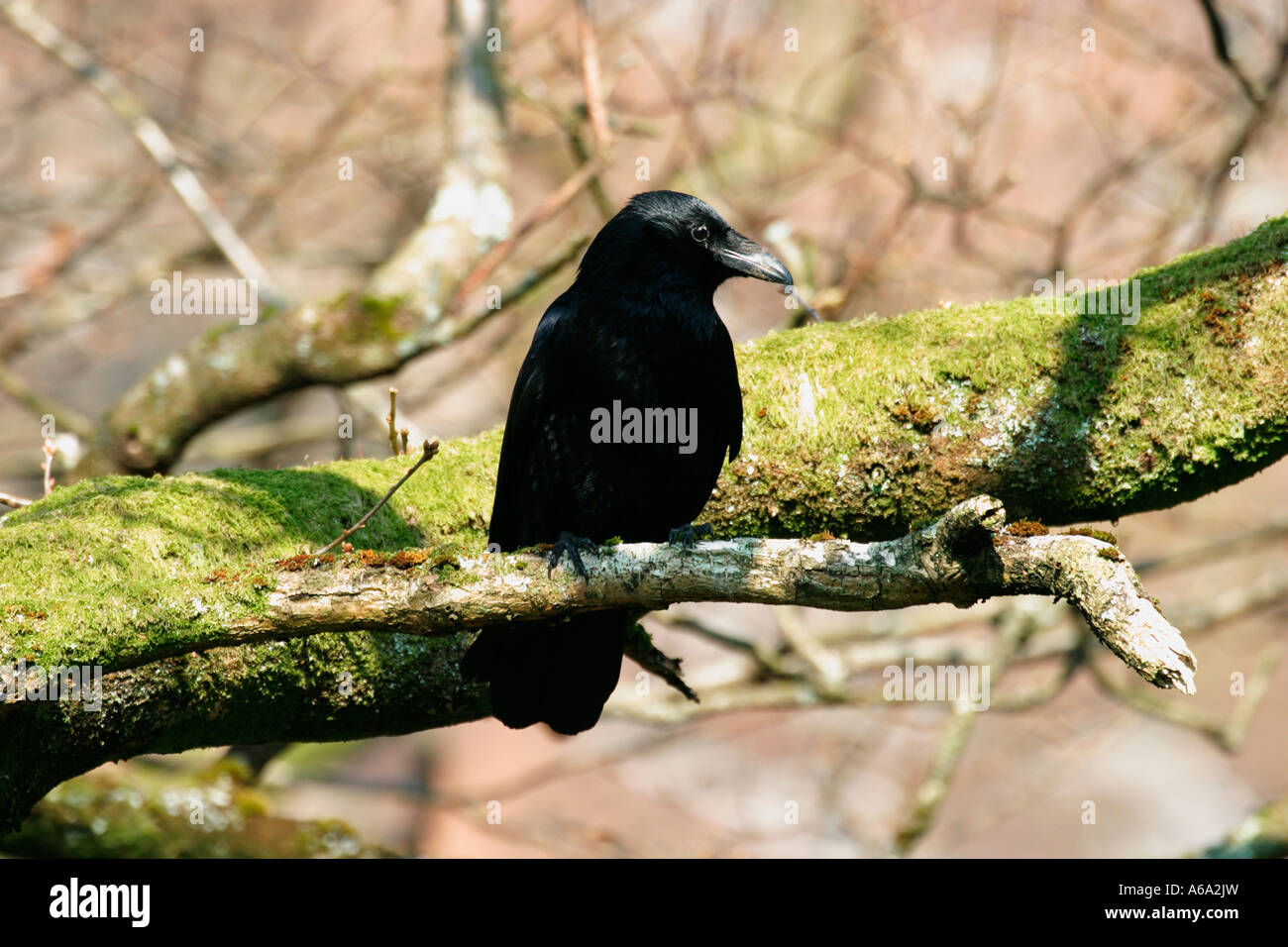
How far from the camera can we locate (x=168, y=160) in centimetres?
577

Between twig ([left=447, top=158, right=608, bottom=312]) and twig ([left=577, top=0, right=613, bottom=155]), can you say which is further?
twig ([left=577, top=0, right=613, bottom=155])

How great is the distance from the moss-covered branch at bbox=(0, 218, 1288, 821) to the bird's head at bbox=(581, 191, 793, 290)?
14.3 inches

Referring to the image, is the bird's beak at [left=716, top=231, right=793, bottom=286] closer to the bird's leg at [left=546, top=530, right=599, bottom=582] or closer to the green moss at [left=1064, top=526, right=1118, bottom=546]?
the bird's leg at [left=546, top=530, right=599, bottom=582]

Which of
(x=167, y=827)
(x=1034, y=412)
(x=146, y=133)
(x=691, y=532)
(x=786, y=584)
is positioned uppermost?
(x=146, y=133)

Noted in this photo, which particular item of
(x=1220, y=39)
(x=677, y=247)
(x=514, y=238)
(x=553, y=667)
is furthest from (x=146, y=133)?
(x=1220, y=39)

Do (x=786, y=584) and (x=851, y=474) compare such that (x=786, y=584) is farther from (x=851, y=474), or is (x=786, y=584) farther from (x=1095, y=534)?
(x=851, y=474)

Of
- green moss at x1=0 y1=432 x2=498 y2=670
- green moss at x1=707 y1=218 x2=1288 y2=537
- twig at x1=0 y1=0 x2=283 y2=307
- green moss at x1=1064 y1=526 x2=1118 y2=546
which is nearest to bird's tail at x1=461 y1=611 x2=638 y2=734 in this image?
green moss at x1=0 y1=432 x2=498 y2=670

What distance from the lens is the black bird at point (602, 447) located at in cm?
319

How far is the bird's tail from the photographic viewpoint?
3.09 meters

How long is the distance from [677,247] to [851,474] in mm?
938

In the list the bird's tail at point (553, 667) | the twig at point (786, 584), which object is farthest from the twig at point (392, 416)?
the twig at point (786, 584)

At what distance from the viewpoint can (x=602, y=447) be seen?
330 centimetres

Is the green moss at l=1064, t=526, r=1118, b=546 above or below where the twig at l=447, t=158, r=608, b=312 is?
below

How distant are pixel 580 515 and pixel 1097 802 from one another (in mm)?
7648
